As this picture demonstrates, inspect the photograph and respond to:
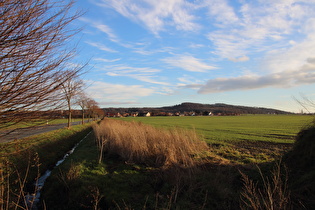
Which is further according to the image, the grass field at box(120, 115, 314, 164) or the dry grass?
the grass field at box(120, 115, 314, 164)

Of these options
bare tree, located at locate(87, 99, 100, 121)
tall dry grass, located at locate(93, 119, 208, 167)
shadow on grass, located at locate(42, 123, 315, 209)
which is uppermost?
bare tree, located at locate(87, 99, 100, 121)

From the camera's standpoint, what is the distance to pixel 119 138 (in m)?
11.8

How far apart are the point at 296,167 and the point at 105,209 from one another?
590cm

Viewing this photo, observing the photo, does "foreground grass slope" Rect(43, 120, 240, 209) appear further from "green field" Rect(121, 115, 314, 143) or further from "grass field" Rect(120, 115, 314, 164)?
"green field" Rect(121, 115, 314, 143)

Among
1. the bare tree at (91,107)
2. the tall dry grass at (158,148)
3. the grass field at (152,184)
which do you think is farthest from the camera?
the bare tree at (91,107)

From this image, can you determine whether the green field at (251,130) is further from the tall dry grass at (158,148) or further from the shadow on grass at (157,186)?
the shadow on grass at (157,186)

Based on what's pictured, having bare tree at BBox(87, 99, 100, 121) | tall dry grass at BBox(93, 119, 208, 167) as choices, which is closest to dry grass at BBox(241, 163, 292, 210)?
tall dry grass at BBox(93, 119, 208, 167)

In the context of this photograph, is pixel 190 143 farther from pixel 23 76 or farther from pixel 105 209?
pixel 23 76

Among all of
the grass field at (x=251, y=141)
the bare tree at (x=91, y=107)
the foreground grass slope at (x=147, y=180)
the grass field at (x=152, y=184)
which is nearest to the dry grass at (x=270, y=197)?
the grass field at (x=152, y=184)

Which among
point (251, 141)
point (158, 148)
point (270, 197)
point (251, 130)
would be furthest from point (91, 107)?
point (270, 197)

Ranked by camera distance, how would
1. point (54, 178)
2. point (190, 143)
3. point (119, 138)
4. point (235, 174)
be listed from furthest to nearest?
point (119, 138) < point (190, 143) < point (54, 178) < point (235, 174)

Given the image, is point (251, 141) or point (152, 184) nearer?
point (152, 184)

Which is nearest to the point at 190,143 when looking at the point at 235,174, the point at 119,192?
the point at 235,174

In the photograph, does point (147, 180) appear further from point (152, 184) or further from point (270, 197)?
point (270, 197)
